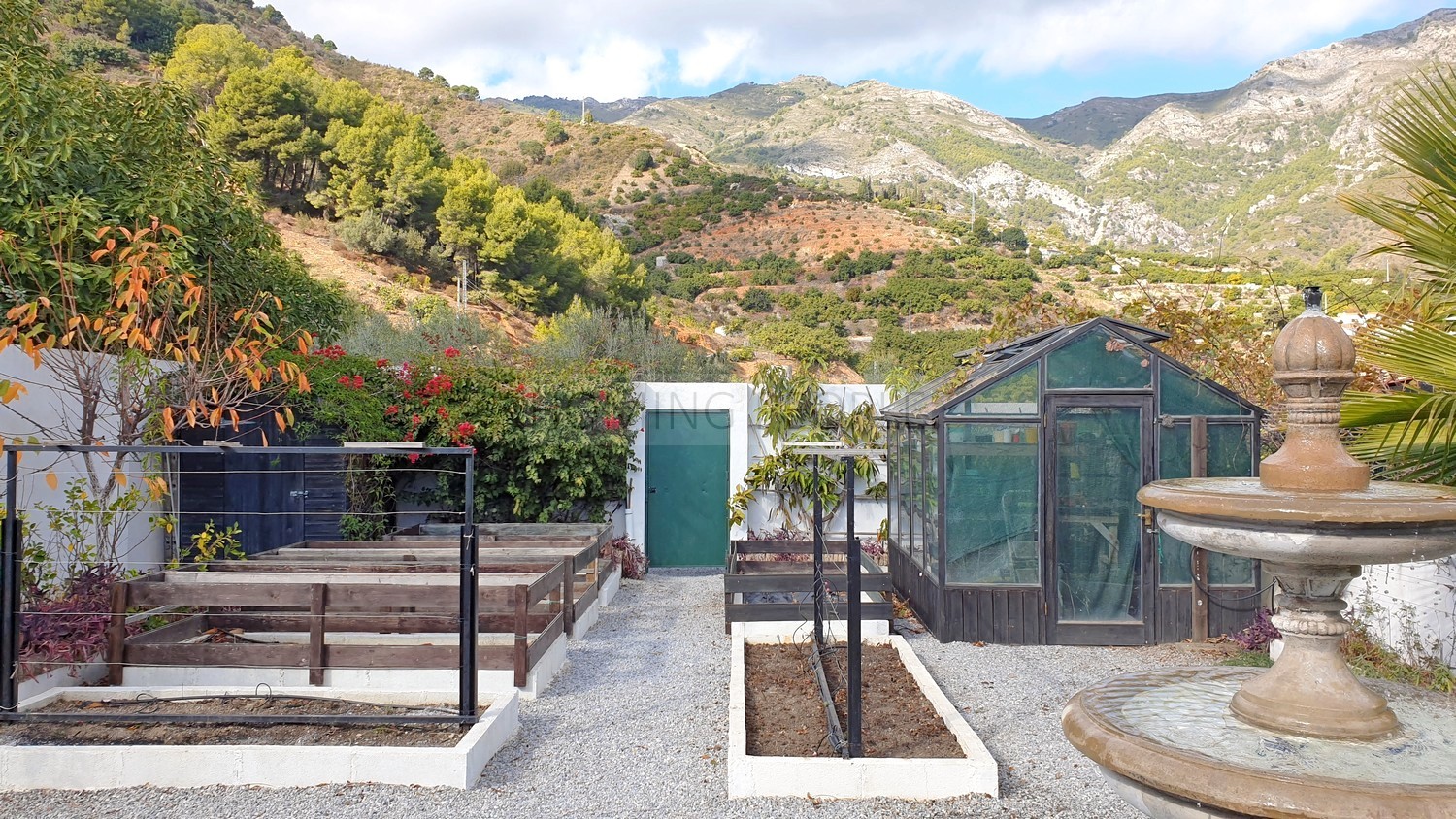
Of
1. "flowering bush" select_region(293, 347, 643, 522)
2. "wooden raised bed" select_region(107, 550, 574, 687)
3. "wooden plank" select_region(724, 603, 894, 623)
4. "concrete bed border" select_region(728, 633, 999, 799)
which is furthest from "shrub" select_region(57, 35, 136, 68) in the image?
"concrete bed border" select_region(728, 633, 999, 799)

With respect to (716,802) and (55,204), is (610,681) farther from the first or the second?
(55,204)

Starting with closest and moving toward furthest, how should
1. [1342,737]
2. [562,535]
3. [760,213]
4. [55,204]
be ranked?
[1342,737] → [55,204] → [562,535] → [760,213]

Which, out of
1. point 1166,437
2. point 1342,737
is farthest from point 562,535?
point 1342,737

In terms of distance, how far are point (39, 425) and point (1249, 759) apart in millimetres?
6552

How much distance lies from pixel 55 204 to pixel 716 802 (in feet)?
19.3

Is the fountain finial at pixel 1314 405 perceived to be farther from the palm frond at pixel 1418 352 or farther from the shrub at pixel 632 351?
the shrub at pixel 632 351

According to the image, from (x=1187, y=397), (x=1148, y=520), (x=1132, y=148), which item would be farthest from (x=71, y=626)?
(x=1132, y=148)

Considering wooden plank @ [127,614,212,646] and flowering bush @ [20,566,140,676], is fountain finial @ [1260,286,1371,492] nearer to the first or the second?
flowering bush @ [20,566,140,676]

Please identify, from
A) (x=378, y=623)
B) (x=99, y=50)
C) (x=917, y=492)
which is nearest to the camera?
(x=378, y=623)

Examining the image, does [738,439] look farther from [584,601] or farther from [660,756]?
[660,756]

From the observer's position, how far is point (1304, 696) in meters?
2.99

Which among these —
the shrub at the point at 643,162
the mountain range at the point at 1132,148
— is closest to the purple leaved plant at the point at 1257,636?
the mountain range at the point at 1132,148

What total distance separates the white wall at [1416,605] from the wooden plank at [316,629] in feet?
21.6

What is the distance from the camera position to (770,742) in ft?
16.3
